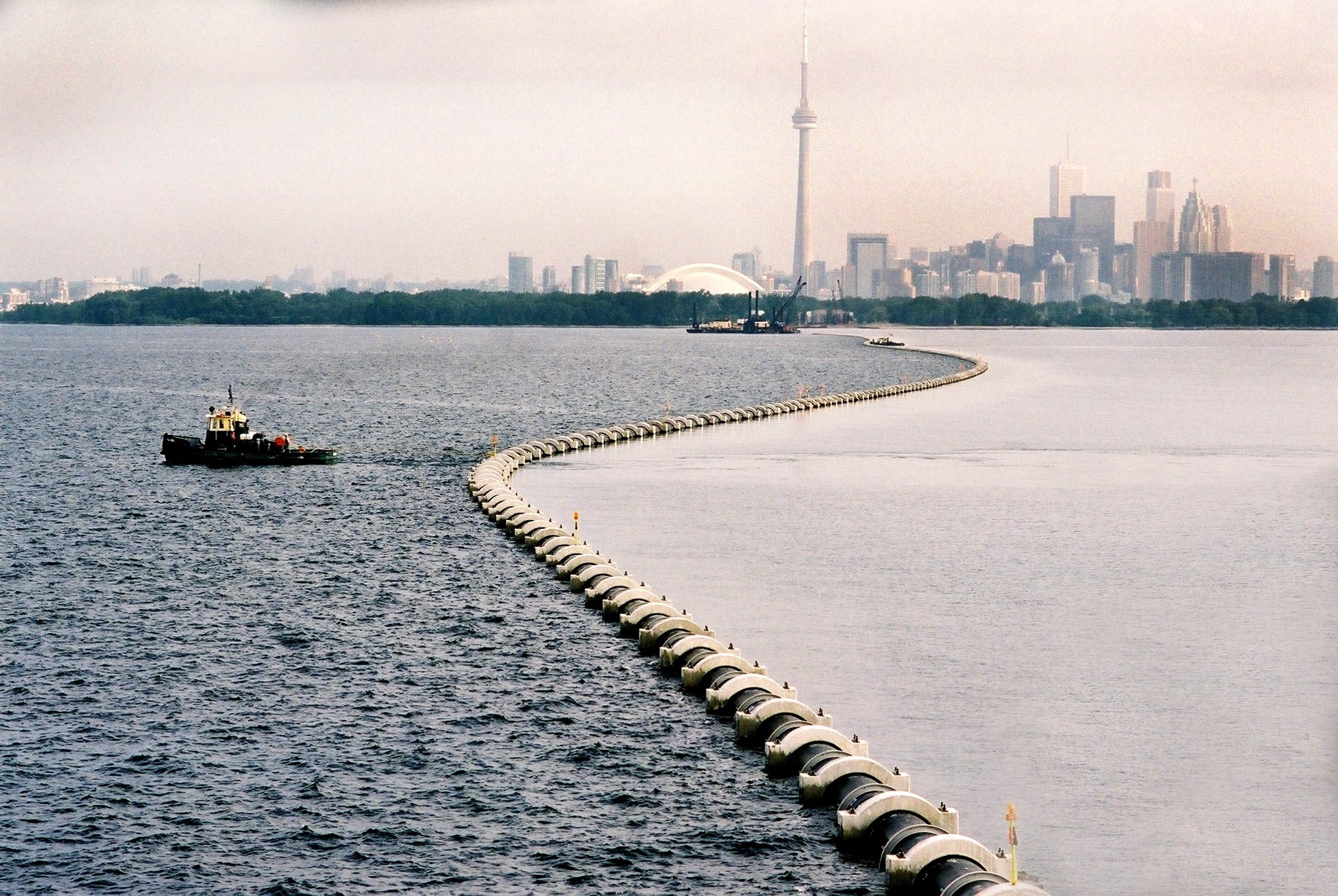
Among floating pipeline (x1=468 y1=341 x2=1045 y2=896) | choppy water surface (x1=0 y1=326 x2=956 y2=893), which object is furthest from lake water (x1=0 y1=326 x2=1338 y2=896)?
floating pipeline (x1=468 y1=341 x2=1045 y2=896)

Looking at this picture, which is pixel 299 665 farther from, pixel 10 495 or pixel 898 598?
pixel 10 495

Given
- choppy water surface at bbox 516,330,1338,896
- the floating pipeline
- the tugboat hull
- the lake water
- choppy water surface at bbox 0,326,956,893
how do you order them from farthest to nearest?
the tugboat hull, choppy water surface at bbox 516,330,1338,896, the lake water, choppy water surface at bbox 0,326,956,893, the floating pipeline

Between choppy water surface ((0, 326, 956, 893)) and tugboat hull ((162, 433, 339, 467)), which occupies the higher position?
tugboat hull ((162, 433, 339, 467))

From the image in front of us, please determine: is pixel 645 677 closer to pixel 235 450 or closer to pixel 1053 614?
pixel 1053 614

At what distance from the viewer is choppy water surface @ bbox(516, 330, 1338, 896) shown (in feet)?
94.8

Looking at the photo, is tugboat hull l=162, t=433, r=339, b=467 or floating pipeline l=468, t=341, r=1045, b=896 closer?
floating pipeline l=468, t=341, r=1045, b=896

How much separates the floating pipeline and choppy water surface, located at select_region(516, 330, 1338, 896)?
3.85 ft

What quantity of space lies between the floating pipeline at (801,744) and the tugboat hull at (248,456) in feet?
123

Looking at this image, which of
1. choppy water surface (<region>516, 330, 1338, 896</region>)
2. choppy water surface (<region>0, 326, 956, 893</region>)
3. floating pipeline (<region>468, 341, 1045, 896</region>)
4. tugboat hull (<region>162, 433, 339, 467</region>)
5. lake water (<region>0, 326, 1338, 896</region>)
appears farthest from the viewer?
tugboat hull (<region>162, 433, 339, 467</region>)

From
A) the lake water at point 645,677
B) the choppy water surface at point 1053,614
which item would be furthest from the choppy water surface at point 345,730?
the choppy water surface at point 1053,614

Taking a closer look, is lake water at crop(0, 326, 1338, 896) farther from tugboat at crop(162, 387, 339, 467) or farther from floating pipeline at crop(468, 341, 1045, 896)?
tugboat at crop(162, 387, 339, 467)

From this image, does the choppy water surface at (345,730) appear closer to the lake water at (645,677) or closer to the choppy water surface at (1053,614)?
the lake water at (645,677)

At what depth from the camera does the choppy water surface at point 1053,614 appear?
1138 inches

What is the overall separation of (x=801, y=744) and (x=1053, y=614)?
17.1m
